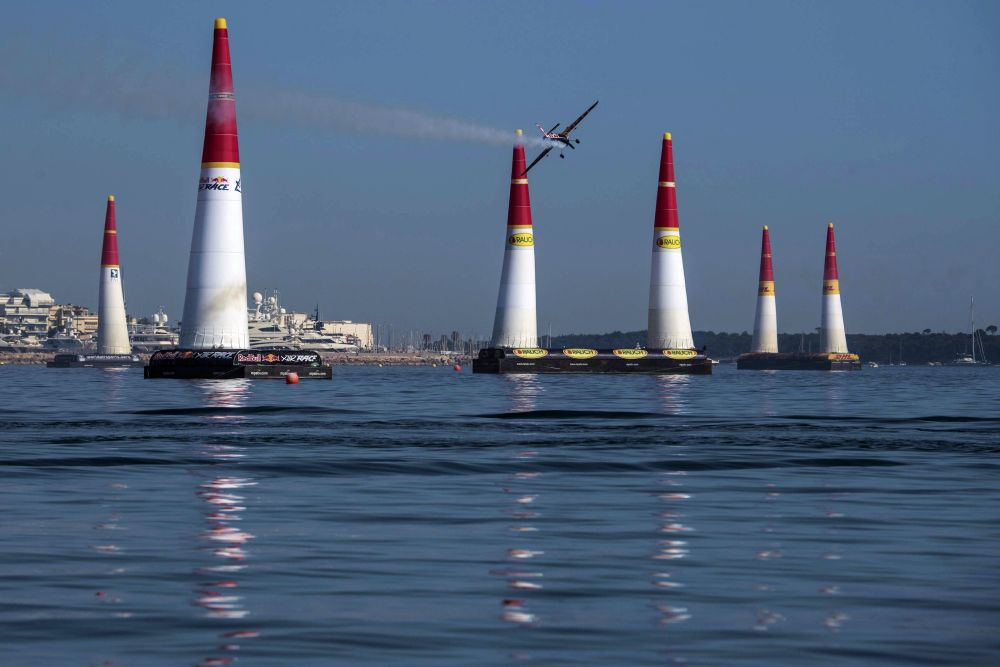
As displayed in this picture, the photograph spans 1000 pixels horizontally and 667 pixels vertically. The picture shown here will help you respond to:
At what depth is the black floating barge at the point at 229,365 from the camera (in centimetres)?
8519

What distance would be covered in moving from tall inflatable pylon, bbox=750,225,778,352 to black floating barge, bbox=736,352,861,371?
1079 mm

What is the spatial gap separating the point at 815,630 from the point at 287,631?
3.94m

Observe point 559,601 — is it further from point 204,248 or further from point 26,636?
point 204,248

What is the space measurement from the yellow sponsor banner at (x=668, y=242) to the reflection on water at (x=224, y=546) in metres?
90.7

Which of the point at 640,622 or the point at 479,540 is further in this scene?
the point at 479,540

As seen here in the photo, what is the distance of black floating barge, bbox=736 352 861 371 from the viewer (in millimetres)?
182625

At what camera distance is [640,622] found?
12.3 m

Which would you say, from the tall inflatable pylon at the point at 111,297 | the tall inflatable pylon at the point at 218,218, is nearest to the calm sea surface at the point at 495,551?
the tall inflatable pylon at the point at 218,218

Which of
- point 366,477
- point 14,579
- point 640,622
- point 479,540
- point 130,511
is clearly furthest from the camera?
point 366,477

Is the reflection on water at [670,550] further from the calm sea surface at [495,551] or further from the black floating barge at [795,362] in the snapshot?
the black floating barge at [795,362]

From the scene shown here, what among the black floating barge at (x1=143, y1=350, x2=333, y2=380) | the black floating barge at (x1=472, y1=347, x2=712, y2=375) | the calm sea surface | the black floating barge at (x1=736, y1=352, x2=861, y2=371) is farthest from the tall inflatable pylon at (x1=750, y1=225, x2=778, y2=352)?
the calm sea surface

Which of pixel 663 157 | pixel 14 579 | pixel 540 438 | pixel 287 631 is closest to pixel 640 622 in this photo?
pixel 287 631

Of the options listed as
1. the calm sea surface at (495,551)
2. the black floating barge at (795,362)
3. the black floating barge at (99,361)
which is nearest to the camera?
the calm sea surface at (495,551)

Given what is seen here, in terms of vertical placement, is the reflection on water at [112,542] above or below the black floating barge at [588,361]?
below
